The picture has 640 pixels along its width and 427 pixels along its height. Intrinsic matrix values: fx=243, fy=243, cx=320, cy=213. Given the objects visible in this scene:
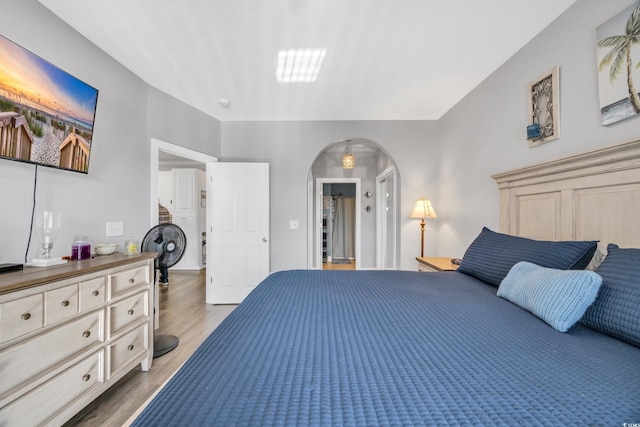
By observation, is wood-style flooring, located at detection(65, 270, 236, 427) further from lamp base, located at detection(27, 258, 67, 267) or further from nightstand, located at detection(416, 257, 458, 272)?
nightstand, located at detection(416, 257, 458, 272)

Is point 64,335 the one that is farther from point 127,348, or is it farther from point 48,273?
point 127,348

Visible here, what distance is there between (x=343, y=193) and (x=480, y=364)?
20.6 ft

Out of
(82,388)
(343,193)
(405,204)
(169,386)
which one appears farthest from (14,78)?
(343,193)

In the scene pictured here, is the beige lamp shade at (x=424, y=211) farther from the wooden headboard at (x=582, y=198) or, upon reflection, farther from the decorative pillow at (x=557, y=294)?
the decorative pillow at (x=557, y=294)

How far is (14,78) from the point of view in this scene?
133 centimetres

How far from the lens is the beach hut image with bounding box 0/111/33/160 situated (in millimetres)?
1305

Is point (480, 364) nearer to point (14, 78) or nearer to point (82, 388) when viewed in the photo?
point (82, 388)

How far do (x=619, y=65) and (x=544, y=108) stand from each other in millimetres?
473

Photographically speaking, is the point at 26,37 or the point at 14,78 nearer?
the point at 14,78

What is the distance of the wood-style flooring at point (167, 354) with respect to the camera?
57.9 inches

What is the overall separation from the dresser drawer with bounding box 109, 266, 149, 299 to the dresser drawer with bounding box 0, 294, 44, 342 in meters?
0.38

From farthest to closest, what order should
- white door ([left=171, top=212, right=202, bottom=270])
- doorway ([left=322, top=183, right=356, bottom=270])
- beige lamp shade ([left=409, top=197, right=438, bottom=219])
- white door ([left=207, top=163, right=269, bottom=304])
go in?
doorway ([left=322, top=183, right=356, bottom=270]), white door ([left=171, top=212, right=202, bottom=270]), white door ([left=207, top=163, right=269, bottom=304]), beige lamp shade ([left=409, top=197, right=438, bottom=219])

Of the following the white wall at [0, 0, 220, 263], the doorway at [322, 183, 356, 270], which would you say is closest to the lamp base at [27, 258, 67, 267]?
the white wall at [0, 0, 220, 263]

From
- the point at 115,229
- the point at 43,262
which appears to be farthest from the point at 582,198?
the point at 115,229
